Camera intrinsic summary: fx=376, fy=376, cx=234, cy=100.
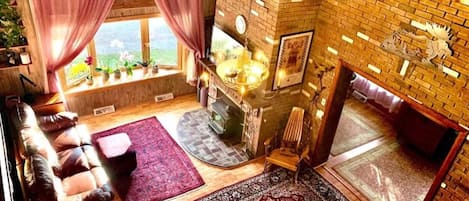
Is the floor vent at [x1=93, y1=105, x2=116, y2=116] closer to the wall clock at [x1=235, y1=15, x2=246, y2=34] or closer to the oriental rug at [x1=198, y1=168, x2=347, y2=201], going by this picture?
the oriental rug at [x1=198, y1=168, x2=347, y2=201]

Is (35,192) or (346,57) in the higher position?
(346,57)

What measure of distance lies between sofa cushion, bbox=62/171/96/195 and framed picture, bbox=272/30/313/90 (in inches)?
112

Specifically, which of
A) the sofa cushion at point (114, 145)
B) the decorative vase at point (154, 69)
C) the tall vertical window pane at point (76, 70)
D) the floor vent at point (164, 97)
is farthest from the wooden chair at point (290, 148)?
the tall vertical window pane at point (76, 70)

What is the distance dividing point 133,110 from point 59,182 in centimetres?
258

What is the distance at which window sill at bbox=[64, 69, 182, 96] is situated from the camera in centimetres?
652

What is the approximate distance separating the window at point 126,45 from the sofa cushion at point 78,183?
7.03 feet

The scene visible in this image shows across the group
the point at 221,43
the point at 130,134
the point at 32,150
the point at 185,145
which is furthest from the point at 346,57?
the point at 32,150

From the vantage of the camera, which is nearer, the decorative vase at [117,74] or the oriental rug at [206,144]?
the oriental rug at [206,144]

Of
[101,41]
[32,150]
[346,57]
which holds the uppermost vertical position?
[346,57]

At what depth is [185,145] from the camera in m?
6.34

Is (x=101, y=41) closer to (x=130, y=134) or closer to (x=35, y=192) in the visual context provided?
(x=130, y=134)

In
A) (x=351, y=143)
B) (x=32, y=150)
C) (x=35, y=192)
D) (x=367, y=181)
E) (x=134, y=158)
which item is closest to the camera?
(x=35, y=192)

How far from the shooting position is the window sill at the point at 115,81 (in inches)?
257

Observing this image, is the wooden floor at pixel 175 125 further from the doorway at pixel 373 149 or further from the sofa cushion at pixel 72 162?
the sofa cushion at pixel 72 162
